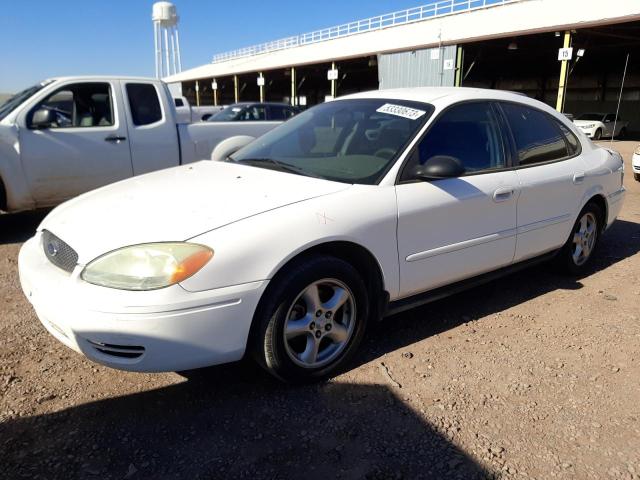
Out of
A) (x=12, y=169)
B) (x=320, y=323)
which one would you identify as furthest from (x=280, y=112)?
(x=320, y=323)

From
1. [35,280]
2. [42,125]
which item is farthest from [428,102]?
[42,125]

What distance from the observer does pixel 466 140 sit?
3543 mm

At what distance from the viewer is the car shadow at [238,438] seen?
7.20 ft

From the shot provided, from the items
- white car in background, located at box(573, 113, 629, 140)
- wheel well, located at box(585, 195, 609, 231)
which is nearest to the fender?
wheel well, located at box(585, 195, 609, 231)

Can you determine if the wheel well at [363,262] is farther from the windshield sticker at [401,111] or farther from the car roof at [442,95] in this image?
the car roof at [442,95]

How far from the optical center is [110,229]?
2.54 m

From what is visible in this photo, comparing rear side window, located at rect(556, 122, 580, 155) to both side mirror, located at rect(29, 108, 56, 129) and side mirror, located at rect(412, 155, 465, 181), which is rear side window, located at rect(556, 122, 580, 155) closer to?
side mirror, located at rect(412, 155, 465, 181)

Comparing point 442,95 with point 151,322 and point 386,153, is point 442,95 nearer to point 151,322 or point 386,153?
point 386,153

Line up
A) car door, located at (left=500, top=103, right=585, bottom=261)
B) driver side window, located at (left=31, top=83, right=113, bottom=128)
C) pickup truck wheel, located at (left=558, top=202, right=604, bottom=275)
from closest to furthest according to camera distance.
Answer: car door, located at (left=500, top=103, right=585, bottom=261) → pickup truck wheel, located at (left=558, top=202, right=604, bottom=275) → driver side window, located at (left=31, top=83, right=113, bottom=128)

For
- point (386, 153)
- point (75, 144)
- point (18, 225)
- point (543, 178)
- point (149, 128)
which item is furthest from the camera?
point (149, 128)

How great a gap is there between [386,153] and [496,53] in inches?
1056

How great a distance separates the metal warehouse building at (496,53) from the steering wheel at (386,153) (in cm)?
1721

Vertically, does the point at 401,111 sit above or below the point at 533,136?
above

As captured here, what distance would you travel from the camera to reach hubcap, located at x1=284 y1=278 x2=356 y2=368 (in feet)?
8.91
